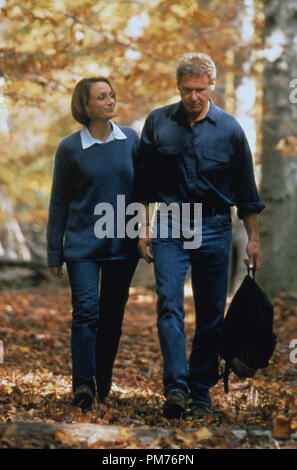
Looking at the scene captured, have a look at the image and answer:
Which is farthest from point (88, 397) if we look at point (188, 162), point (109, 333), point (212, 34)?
point (212, 34)

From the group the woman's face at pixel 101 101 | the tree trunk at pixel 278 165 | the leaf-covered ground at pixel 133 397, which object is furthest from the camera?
the tree trunk at pixel 278 165

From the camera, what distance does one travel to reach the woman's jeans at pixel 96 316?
4.05 meters

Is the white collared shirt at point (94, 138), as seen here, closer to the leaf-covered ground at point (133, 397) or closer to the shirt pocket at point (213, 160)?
the shirt pocket at point (213, 160)

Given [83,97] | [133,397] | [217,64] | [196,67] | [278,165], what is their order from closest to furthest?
[196,67] < [83,97] < [133,397] < [278,165] < [217,64]

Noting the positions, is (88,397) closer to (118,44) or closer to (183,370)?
(183,370)

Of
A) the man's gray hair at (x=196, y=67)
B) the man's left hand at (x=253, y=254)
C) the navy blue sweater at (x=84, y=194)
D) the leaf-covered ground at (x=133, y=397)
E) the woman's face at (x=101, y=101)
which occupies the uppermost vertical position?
the man's gray hair at (x=196, y=67)

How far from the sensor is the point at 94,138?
13.9 feet

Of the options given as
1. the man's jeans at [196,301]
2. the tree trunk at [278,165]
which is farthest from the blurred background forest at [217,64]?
the man's jeans at [196,301]

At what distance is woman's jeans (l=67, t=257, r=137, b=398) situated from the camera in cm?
405

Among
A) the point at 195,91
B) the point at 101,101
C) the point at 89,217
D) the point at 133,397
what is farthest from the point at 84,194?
the point at 133,397

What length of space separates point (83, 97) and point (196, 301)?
1.61 m

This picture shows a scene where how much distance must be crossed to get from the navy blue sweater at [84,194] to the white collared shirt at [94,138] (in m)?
0.03

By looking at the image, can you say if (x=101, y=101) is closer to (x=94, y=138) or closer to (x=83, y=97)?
(x=83, y=97)

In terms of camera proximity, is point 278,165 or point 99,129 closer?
point 99,129
